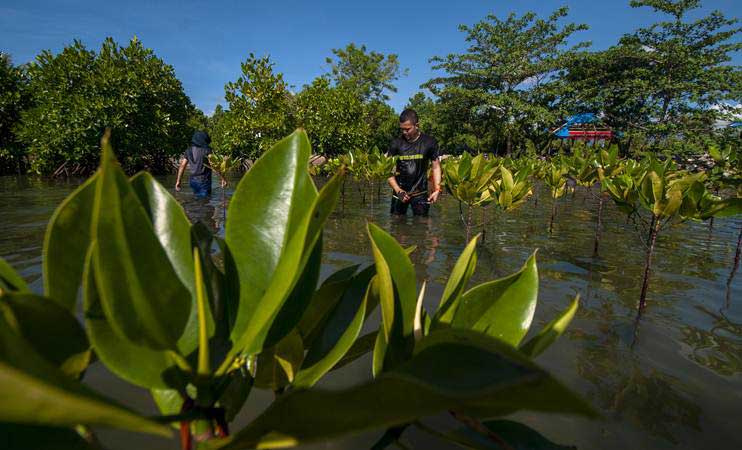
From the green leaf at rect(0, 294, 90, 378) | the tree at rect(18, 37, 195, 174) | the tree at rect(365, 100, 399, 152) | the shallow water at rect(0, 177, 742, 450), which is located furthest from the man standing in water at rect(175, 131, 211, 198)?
the tree at rect(365, 100, 399, 152)

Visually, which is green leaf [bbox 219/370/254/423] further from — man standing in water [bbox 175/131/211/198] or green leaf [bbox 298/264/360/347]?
man standing in water [bbox 175/131/211/198]

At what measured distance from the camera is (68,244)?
1.54 feet

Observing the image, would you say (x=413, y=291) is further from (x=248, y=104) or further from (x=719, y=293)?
(x=248, y=104)

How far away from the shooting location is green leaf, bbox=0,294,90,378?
37cm

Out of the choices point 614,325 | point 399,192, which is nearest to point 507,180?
point 614,325

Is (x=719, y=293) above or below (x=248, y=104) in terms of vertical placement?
below

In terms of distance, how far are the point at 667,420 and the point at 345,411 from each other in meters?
2.09

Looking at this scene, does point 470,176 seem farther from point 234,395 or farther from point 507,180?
point 234,395

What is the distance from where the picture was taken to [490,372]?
31 centimetres

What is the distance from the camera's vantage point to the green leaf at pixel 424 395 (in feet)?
0.91

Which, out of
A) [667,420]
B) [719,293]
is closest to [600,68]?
[719,293]

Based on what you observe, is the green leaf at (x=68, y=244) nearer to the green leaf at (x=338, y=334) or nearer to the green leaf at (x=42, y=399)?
the green leaf at (x=42, y=399)

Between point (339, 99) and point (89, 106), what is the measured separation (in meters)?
11.8

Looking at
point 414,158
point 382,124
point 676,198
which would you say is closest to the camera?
point 676,198
